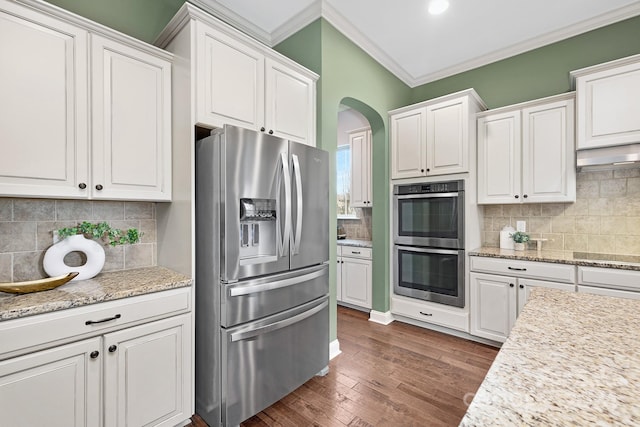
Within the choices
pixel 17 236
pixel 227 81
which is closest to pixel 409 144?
pixel 227 81

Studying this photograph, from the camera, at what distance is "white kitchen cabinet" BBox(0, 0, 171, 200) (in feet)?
4.79

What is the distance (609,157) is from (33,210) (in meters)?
4.20

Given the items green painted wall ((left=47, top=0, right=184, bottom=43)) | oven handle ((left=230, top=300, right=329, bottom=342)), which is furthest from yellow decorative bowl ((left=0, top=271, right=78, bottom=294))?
green painted wall ((left=47, top=0, right=184, bottom=43))

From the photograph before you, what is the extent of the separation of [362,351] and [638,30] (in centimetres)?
386

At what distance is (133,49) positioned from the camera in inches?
71.5

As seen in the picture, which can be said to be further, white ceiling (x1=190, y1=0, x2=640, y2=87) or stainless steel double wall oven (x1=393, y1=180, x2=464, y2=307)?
stainless steel double wall oven (x1=393, y1=180, x2=464, y2=307)

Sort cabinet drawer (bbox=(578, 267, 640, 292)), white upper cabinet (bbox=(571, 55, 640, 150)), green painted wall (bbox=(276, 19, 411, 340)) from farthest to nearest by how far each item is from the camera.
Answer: green painted wall (bbox=(276, 19, 411, 340)), white upper cabinet (bbox=(571, 55, 640, 150)), cabinet drawer (bbox=(578, 267, 640, 292))

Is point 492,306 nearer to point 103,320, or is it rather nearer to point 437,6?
point 437,6

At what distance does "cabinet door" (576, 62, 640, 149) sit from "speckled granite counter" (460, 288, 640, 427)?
2060 mm

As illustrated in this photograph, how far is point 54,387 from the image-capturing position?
1.32 meters

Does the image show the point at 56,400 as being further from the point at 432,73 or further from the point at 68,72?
the point at 432,73

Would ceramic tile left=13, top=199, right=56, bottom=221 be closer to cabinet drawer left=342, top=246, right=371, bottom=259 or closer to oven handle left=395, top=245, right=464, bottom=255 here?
cabinet drawer left=342, top=246, right=371, bottom=259

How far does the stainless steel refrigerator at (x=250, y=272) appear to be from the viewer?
5.51ft

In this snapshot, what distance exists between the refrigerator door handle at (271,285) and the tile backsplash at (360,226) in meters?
2.36
